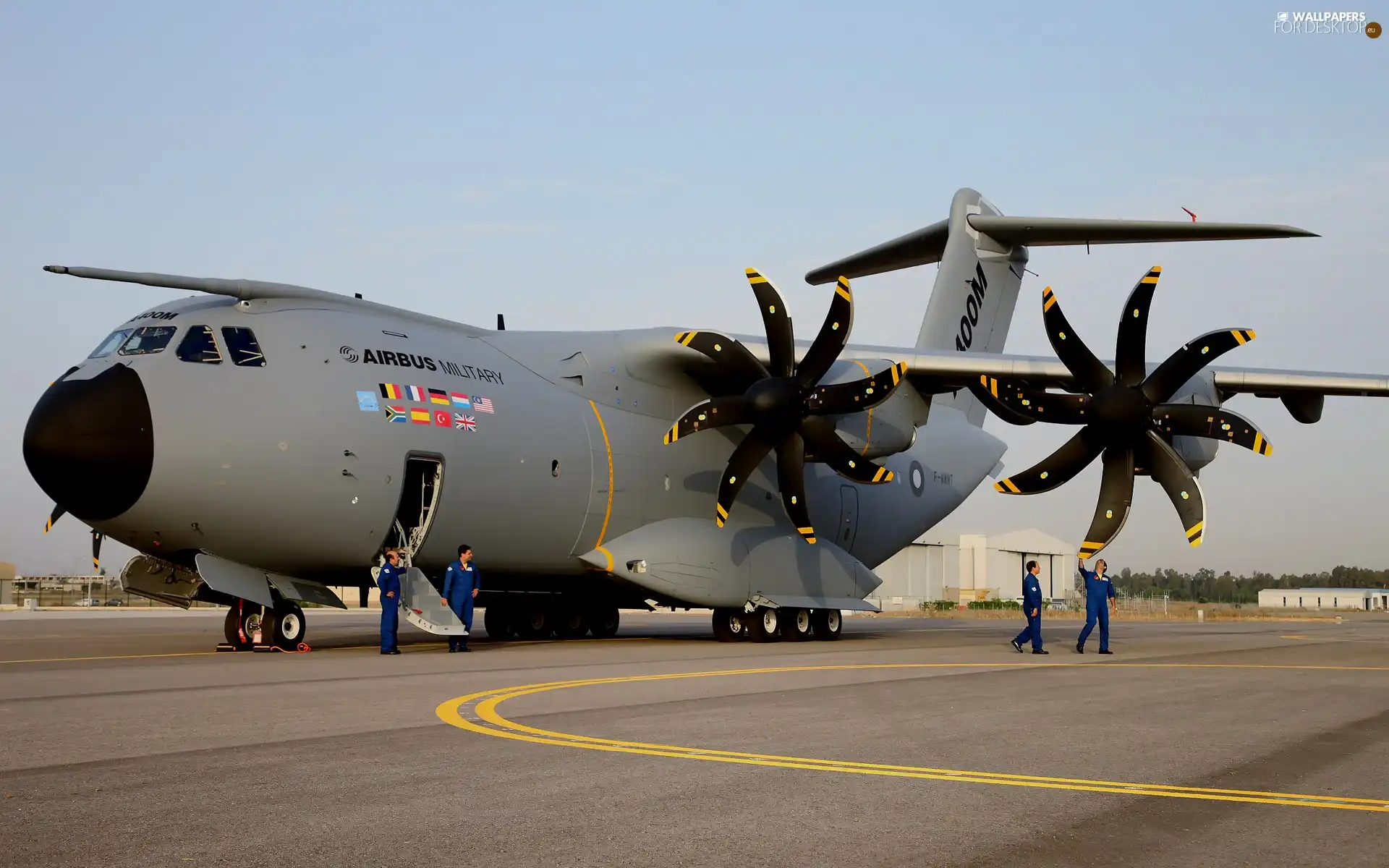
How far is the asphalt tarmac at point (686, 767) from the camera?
193 inches

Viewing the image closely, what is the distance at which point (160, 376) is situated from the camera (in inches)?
584

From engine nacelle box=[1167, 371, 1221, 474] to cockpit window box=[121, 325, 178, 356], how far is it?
48.2 ft

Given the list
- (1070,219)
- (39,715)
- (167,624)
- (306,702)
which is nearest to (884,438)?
(1070,219)

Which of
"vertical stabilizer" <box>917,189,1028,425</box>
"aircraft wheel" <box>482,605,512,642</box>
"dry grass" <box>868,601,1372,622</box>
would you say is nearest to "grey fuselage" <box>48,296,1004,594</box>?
"aircraft wheel" <box>482,605,512,642</box>

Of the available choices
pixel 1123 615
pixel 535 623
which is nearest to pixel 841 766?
pixel 535 623

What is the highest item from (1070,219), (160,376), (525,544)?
(1070,219)

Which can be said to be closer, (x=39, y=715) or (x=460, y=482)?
(x=39, y=715)

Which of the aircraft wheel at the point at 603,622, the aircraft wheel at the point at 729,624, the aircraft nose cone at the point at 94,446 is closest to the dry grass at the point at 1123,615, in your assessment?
the aircraft wheel at the point at 603,622

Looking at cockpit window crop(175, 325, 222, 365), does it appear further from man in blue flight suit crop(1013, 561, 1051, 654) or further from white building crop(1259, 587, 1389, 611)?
white building crop(1259, 587, 1389, 611)

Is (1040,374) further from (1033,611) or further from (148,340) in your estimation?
(148,340)

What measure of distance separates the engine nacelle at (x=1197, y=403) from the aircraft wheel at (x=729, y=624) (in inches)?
300

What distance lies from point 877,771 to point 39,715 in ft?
19.8

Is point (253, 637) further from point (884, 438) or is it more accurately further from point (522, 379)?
point (884, 438)

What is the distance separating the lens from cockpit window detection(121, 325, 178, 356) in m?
15.2
